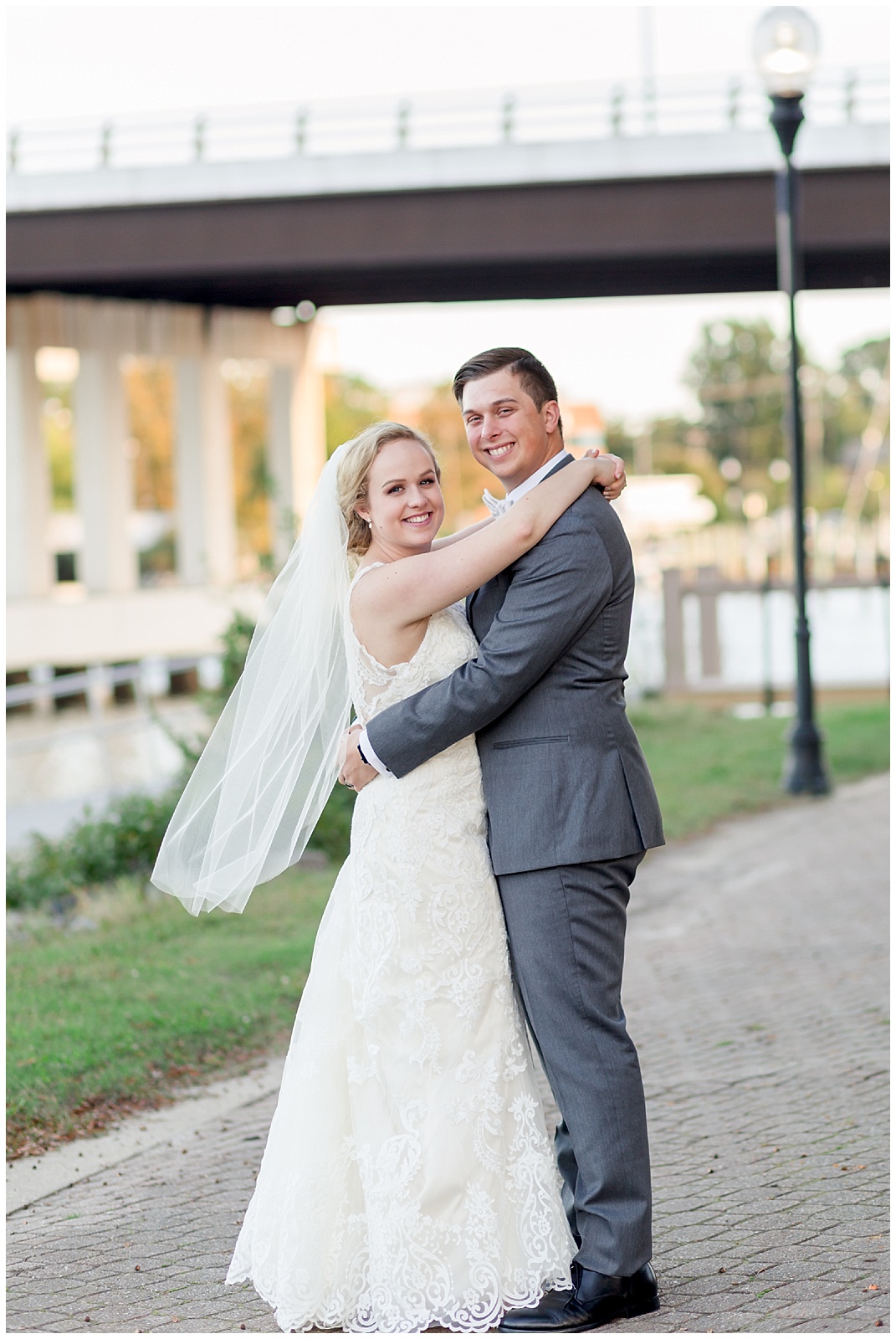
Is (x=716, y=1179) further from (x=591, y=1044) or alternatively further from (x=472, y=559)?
(x=472, y=559)

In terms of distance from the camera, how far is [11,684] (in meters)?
27.4

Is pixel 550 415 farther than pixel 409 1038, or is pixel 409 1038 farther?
pixel 550 415

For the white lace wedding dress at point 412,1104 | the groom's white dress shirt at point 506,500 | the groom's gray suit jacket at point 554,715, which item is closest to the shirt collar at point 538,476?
the groom's white dress shirt at point 506,500

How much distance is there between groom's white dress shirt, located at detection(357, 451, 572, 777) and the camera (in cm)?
385

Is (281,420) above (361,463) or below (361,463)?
above

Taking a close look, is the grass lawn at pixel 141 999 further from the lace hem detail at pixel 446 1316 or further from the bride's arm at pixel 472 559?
the bride's arm at pixel 472 559

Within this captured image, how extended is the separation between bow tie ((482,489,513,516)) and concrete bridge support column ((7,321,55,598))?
25586 millimetres

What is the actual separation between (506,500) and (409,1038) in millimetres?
1401

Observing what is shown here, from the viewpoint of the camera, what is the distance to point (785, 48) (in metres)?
→ 11.9

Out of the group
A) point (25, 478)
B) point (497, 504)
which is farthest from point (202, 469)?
point (497, 504)

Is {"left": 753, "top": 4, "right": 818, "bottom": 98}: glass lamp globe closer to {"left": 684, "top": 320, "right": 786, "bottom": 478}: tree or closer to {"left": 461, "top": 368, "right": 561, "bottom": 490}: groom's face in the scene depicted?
{"left": 461, "top": 368, "right": 561, "bottom": 490}: groom's face

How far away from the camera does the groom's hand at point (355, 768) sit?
12.9 ft

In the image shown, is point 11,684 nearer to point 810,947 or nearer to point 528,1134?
point 810,947

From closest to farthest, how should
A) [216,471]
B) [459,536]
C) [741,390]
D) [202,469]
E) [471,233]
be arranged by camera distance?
[459,536], [471,233], [202,469], [216,471], [741,390]
